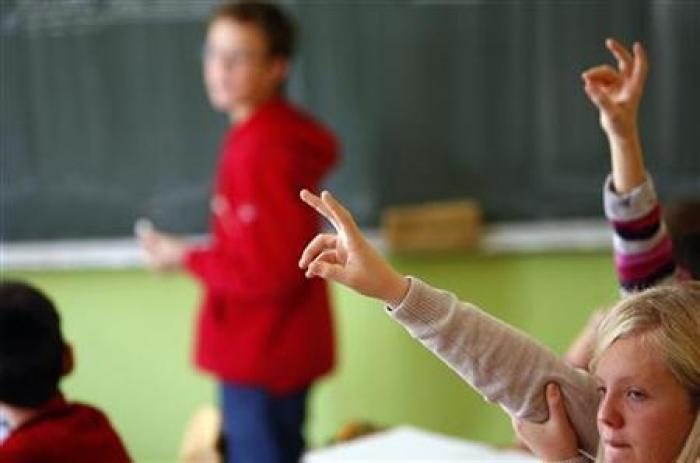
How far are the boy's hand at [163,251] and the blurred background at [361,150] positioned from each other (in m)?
0.24

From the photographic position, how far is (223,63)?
3066 mm

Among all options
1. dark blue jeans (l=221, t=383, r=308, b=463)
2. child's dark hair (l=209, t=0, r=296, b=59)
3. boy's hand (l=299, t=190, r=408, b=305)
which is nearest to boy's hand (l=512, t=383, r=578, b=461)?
boy's hand (l=299, t=190, r=408, b=305)

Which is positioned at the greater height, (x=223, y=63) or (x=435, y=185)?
(x=223, y=63)

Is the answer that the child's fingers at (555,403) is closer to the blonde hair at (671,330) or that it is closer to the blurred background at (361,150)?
the blonde hair at (671,330)

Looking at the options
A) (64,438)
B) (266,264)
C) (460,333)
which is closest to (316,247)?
(460,333)

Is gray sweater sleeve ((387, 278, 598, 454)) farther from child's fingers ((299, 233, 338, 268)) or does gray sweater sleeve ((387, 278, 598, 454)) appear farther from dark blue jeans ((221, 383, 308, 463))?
dark blue jeans ((221, 383, 308, 463))

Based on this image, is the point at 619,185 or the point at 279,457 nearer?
the point at 619,185

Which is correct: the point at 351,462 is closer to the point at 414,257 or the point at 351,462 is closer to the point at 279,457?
the point at 279,457

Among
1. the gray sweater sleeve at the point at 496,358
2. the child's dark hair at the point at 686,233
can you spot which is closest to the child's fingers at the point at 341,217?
the gray sweater sleeve at the point at 496,358

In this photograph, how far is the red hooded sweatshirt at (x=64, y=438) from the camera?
1.73 meters

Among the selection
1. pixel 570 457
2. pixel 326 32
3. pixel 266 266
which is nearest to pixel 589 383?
pixel 570 457

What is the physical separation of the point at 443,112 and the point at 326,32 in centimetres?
37

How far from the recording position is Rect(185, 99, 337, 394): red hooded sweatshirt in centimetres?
298

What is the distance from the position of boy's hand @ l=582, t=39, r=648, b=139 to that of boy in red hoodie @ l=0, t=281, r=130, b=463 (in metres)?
0.87
